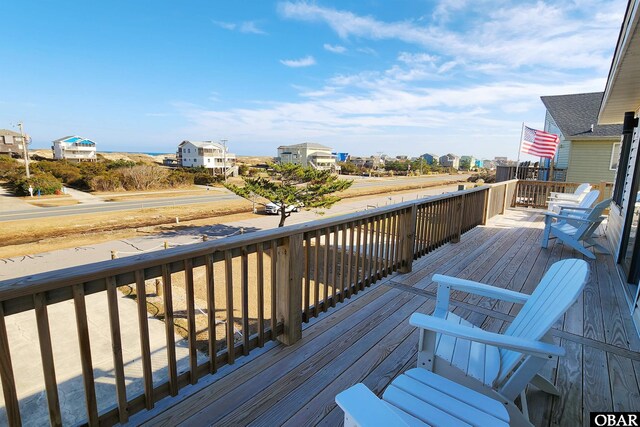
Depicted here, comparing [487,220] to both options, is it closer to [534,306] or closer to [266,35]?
[534,306]

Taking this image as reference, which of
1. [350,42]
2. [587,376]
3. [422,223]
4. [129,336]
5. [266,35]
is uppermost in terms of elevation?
[266,35]

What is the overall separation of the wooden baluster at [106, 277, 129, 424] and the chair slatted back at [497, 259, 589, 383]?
1731 mm

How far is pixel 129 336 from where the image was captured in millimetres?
6180

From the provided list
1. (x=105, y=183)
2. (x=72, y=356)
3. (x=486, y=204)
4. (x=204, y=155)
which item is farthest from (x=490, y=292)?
(x=204, y=155)

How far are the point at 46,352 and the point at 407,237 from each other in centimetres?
333

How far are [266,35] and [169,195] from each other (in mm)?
16247

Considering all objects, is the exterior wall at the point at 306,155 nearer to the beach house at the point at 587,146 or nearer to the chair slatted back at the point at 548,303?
the beach house at the point at 587,146

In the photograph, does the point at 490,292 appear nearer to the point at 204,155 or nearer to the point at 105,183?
the point at 105,183

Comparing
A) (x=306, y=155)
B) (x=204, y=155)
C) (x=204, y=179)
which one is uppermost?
(x=306, y=155)

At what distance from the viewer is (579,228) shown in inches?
187

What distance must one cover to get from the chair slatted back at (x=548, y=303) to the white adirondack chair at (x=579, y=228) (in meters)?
3.63

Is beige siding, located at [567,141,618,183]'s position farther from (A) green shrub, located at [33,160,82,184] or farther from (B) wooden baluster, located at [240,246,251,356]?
(A) green shrub, located at [33,160,82,184]

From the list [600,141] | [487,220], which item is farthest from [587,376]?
[600,141]

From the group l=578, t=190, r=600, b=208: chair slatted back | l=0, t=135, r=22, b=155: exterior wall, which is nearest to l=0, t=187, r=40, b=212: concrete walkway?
l=578, t=190, r=600, b=208: chair slatted back
